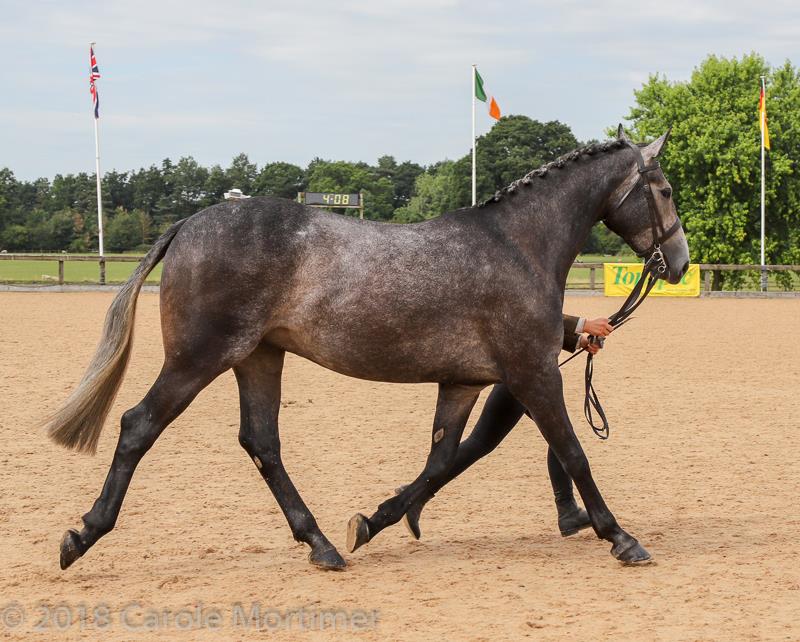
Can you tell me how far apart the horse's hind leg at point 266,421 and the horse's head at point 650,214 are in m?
2.02

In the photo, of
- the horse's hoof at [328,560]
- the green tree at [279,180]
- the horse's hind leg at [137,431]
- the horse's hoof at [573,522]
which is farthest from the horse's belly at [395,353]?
the green tree at [279,180]

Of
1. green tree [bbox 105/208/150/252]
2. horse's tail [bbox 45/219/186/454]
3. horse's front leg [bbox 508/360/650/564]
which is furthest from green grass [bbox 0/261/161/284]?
horse's front leg [bbox 508/360/650/564]

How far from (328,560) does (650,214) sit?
2490mm

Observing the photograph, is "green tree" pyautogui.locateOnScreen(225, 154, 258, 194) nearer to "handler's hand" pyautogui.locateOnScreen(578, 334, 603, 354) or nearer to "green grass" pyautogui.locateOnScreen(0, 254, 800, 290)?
"green grass" pyautogui.locateOnScreen(0, 254, 800, 290)

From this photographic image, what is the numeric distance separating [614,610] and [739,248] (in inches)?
1458

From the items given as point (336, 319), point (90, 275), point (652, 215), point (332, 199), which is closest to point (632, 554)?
point (652, 215)

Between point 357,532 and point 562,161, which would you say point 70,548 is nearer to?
point 357,532

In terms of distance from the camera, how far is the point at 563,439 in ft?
15.7

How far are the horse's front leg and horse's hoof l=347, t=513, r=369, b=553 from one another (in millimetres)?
1030

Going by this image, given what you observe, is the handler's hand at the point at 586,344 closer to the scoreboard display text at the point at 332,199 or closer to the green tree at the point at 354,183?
the scoreboard display text at the point at 332,199

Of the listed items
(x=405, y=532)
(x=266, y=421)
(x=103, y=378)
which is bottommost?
(x=405, y=532)

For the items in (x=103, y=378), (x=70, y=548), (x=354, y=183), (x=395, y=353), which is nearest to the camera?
(x=70, y=548)

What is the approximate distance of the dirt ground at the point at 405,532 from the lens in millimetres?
3930

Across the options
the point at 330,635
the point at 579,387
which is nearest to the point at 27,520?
the point at 330,635
